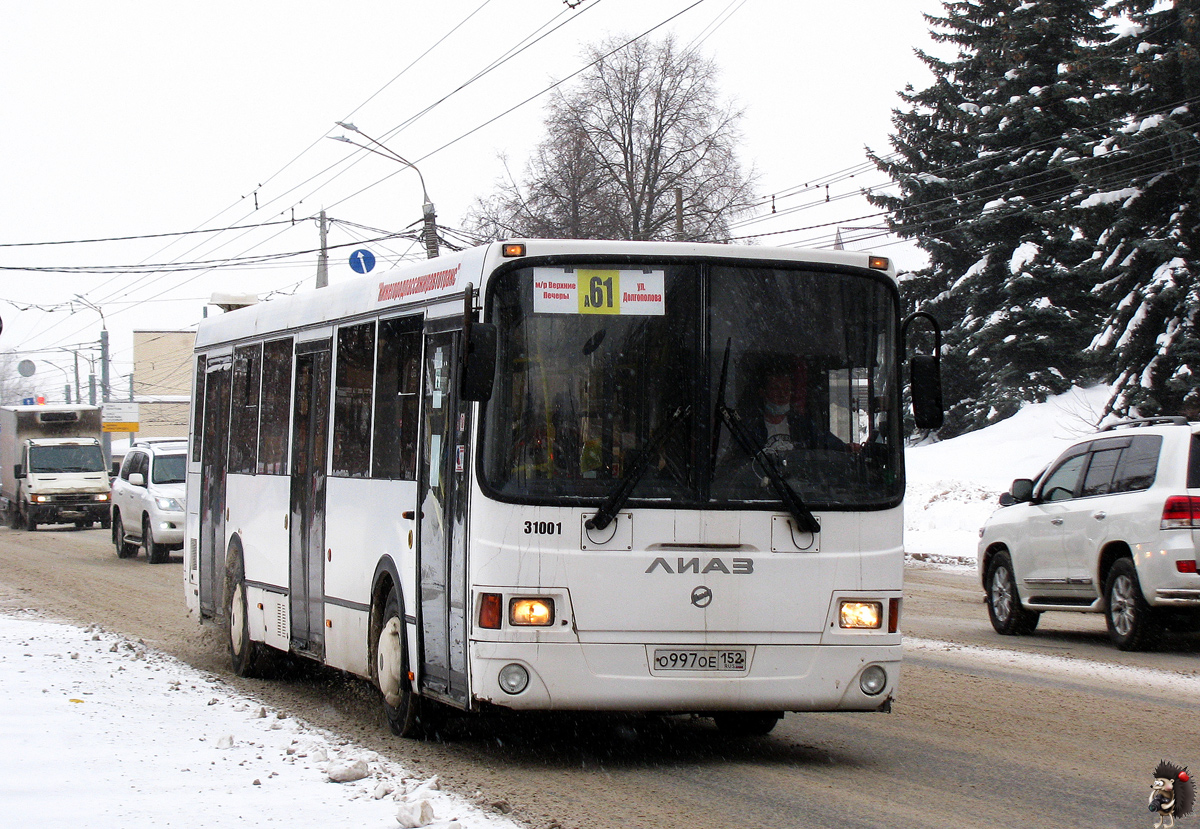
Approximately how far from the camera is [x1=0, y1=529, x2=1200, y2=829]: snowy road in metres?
6.64

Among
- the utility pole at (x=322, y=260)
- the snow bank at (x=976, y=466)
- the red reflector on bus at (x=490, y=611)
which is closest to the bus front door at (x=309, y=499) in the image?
Result: the red reflector on bus at (x=490, y=611)

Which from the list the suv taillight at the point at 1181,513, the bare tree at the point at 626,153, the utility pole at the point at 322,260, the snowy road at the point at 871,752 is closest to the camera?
the snowy road at the point at 871,752

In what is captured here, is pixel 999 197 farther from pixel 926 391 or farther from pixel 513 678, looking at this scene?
Answer: pixel 513 678

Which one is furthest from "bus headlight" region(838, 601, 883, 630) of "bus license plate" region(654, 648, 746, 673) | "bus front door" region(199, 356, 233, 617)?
"bus front door" region(199, 356, 233, 617)

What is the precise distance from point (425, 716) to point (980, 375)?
37.0 meters

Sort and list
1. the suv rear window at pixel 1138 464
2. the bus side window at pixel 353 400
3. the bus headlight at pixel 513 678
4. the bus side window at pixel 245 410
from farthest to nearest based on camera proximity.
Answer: the suv rear window at pixel 1138 464
the bus side window at pixel 245 410
the bus side window at pixel 353 400
the bus headlight at pixel 513 678

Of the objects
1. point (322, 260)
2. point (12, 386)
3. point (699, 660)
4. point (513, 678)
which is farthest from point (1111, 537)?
point (12, 386)

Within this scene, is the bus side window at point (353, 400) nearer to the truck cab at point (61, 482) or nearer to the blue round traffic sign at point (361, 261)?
the blue round traffic sign at point (361, 261)

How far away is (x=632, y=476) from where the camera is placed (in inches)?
298

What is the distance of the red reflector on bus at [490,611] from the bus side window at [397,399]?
4.28 feet

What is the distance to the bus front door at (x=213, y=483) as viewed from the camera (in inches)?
503

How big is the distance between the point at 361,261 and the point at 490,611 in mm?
25894

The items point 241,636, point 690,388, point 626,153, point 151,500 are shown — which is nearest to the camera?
point 690,388

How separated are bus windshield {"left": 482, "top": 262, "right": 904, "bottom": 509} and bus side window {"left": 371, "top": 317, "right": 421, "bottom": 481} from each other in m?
1.19
